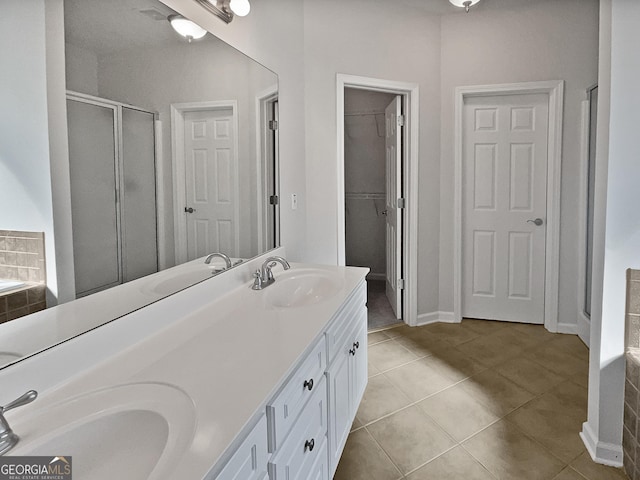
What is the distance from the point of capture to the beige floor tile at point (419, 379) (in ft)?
8.07

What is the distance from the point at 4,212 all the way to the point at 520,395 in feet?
8.47

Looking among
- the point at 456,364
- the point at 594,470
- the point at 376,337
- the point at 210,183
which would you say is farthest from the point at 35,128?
the point at 376,337

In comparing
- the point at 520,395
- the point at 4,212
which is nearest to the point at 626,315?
the point at 520,395

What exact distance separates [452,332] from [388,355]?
0.74 m

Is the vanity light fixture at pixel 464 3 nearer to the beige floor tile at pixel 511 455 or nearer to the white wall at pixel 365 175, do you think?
the white wall at pixel 365 175

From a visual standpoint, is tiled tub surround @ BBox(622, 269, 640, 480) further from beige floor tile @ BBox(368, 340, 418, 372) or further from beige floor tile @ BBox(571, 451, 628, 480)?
beige floor tile @ BBox(368, 340, 418, 372)

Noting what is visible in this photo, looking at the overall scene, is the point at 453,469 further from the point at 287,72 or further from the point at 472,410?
the point at 287,72

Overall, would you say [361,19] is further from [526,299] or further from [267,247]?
[526,299]

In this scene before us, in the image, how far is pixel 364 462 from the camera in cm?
184

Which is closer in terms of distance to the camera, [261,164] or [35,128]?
[35,128]

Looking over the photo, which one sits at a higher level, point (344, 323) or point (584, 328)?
point (344, 323)

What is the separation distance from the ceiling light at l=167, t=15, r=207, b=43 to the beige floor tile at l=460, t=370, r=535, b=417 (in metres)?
2.32

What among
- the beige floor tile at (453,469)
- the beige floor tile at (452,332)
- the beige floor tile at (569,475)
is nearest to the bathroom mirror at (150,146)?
the beige floor tile at (453,469)

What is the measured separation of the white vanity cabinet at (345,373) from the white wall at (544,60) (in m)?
2.00
